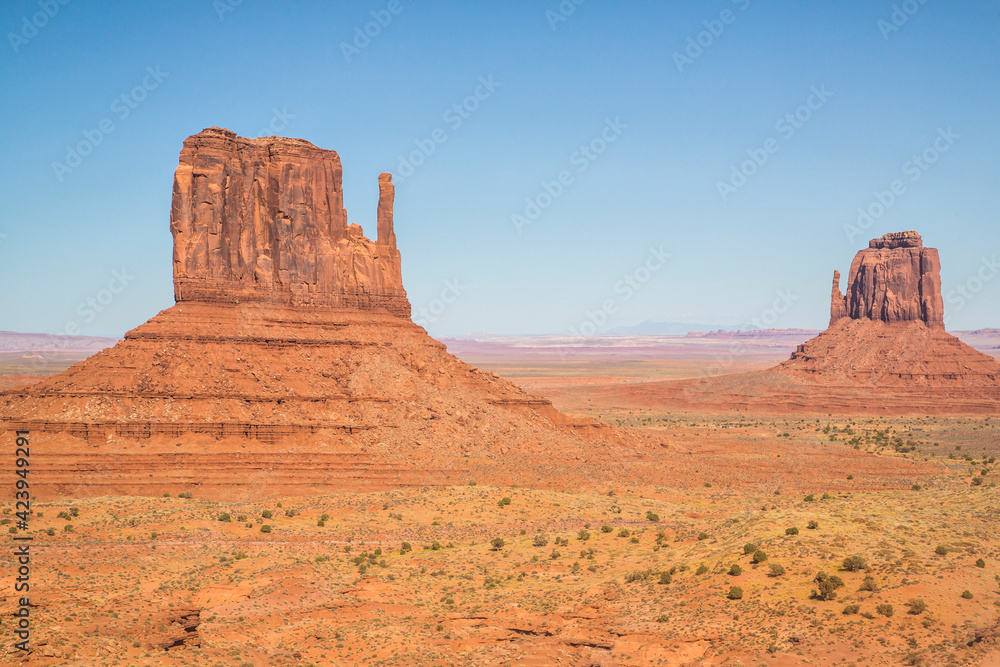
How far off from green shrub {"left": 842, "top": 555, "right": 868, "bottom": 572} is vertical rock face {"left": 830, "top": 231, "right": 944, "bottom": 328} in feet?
327

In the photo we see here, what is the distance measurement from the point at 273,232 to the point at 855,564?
130 feet

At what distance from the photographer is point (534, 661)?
2233 cm

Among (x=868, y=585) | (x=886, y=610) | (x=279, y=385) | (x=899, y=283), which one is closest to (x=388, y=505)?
(x=279, y=385)

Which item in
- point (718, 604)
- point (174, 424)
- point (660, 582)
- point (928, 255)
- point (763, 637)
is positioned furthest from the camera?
point (928, 255)

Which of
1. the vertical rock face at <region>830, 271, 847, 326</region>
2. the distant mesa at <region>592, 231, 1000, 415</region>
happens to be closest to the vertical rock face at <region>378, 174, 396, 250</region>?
the distant mesa at <region>592, 231, 1000, 415</region>

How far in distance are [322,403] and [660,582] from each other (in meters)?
28.0

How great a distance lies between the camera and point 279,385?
50375 mm

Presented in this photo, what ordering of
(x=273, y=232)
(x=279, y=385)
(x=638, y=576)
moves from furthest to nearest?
(x=273, y=232)
(x=279, y=385)
(x=638, y=576)

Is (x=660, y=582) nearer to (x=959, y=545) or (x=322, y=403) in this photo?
(x=959, y=545)

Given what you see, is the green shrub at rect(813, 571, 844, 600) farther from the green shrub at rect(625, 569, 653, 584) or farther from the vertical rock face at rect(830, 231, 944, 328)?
the vertical rock face at rect(830, 231, 944, 328)

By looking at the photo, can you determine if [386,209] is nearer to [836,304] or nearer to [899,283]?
[899,283]

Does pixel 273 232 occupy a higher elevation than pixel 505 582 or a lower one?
higher

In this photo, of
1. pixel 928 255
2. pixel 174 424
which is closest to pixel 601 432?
pixel 174 424

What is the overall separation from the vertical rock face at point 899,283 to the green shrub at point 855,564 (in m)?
99.7
